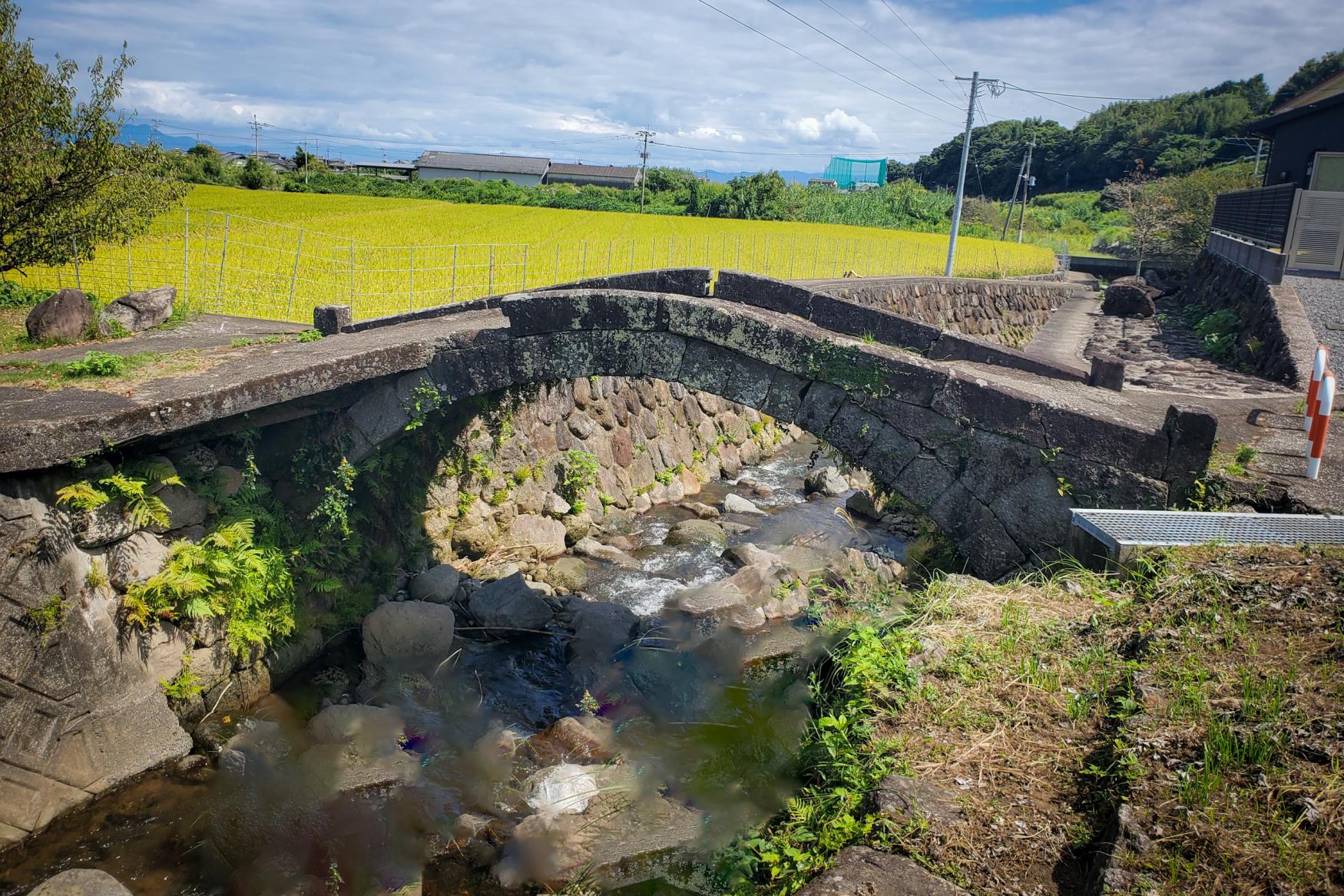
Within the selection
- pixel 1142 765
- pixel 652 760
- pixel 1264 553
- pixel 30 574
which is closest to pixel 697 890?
pixel 652 760

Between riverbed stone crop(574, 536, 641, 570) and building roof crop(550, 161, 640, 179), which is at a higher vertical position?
building roof crop(550, 161, 640, 179)

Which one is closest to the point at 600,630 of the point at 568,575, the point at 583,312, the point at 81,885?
the point at 568,575

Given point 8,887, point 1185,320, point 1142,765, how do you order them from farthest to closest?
point 1185,320 → point 8,887 → point 1142,765

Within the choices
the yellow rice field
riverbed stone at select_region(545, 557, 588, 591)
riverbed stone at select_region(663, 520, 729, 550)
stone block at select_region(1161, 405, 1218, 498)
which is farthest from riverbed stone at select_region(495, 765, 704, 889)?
the yellow rice field

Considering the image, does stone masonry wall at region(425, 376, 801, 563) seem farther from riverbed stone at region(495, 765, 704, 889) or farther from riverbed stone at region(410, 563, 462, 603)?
riverbed stone at region(495, 765, 704, 889)

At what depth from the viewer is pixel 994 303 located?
78.0 feet

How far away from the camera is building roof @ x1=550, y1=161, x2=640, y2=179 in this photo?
95.6 meters

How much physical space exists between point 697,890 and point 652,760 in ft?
4.83

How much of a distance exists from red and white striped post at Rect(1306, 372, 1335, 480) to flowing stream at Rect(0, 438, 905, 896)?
11.9 ft

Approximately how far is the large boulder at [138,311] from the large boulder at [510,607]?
541 cm

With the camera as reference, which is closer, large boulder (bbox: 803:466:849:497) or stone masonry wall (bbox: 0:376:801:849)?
stone masonry wall (bbox: 0:376:801:849)

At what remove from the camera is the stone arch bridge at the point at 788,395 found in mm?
5539

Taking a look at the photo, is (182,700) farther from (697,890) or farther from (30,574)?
(697,890)

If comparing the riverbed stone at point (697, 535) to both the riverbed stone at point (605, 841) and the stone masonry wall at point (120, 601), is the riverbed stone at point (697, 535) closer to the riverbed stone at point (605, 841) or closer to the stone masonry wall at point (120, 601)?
the stone masonry wall at point (120, 601)
